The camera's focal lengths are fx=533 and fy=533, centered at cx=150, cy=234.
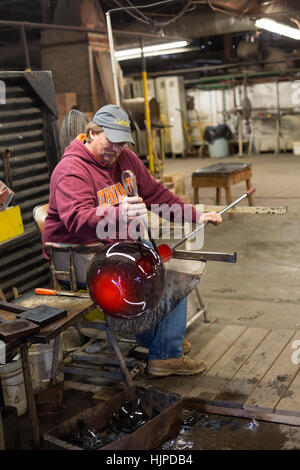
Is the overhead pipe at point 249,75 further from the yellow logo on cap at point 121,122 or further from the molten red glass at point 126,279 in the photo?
the molten red glass at point 126,279

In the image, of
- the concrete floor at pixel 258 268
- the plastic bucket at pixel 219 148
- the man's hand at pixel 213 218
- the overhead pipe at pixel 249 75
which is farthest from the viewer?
the plastic bucket at pixel 219 148

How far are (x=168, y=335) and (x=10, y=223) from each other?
1.55 m

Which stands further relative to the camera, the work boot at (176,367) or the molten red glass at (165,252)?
the work boot at (176,367)

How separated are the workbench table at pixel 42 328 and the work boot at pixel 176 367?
0.62m

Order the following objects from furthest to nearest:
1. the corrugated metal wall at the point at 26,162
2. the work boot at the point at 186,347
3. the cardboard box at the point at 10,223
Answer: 1. the corrugated metal wall at the point at 26,162
2. the cardboard box at the point at 10,223
3. the work boot at the point at 186,347

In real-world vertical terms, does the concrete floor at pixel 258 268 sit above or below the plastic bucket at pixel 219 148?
below

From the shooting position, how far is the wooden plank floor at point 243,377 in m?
2.85

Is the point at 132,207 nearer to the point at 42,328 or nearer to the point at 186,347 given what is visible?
the point at 42,328

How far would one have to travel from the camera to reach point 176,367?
3.25 metres

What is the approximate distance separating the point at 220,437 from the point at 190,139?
524 inches

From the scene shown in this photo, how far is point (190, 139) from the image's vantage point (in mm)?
15414

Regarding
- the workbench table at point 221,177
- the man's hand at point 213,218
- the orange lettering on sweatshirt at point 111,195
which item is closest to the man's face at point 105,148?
the orange lettering on sweatshirt at point 111,195

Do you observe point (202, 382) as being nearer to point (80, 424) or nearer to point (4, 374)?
point (80, 424)

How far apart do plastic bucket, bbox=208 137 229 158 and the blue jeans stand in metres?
11.9
